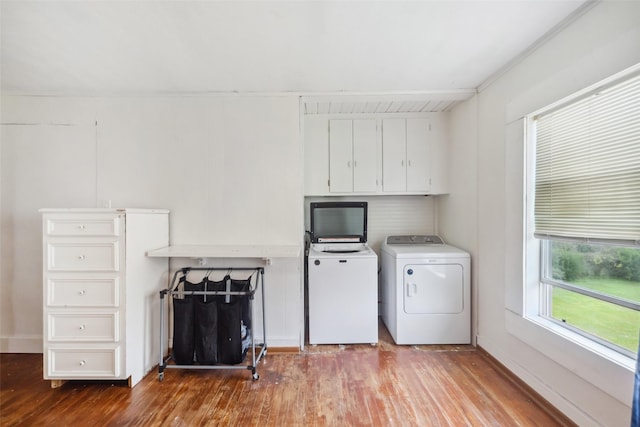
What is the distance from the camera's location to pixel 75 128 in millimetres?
2307

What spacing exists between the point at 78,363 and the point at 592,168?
3442 millimetres

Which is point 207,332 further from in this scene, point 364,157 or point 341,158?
point 364,157

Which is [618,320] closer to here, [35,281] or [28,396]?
[28,396]

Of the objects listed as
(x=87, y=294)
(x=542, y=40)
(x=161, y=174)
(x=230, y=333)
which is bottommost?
(x=230, y=333)

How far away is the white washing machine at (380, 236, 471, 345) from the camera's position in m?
2.34

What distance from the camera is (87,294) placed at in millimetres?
1760

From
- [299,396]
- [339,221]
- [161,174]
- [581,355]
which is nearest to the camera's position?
[581,355]

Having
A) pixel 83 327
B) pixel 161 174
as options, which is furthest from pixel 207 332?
pixel 161 174

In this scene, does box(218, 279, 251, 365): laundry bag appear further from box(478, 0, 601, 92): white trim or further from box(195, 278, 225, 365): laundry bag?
box(478, 0, 601, 92): white trim

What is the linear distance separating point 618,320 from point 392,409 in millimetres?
1310

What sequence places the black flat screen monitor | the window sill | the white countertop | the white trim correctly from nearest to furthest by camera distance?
1. the window sill
2. the white trim
3. the white countertop
4. the black flat screen monitor

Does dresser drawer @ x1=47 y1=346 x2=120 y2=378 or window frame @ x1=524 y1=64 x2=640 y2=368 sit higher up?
window frame @ x1=524 y1=64 x2=640 y2=368

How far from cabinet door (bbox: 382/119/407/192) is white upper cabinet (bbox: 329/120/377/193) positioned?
11 centimetres

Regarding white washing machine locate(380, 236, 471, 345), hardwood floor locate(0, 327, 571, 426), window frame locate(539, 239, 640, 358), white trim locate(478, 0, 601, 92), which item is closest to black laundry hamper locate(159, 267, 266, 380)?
hardwood floor locate(0, 327, 571, 426)
